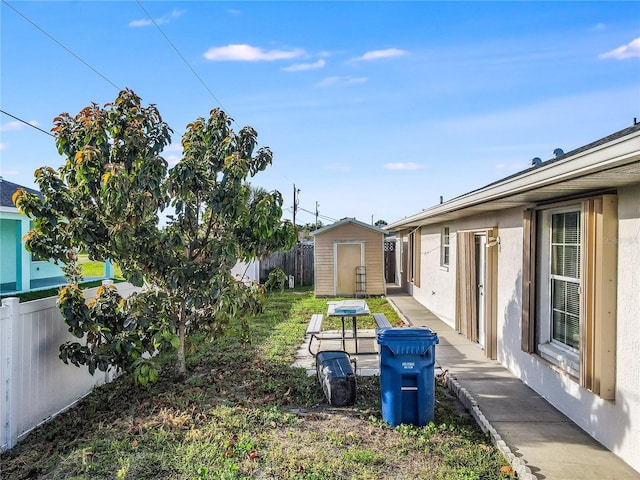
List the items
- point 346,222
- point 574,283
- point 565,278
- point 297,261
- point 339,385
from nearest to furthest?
1. point 574,283
2. point 565,278
3. point 339,385
4. point 346,222
5. point 297,261

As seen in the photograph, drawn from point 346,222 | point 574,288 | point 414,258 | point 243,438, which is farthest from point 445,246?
point 243,438

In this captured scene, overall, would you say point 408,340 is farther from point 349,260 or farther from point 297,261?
point 297,261

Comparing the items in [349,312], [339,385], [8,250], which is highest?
[8,250]

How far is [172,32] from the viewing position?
29.6 ft

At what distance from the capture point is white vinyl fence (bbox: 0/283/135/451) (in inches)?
169

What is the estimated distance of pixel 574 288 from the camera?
4.94 metres

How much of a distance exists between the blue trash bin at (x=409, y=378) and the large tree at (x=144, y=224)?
209 centimetres

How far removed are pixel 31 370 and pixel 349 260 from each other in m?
12.7

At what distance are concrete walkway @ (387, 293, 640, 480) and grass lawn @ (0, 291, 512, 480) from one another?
0.67ft

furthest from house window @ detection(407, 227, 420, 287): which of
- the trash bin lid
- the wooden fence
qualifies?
the trash bin lid

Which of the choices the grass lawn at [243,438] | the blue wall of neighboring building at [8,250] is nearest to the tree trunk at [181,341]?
the grass lawn at [243,438]

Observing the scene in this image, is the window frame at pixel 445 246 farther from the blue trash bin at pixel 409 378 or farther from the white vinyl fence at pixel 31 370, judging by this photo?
the white vinyl fence at pixel 31 370

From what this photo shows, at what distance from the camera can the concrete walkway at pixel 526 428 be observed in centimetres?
374

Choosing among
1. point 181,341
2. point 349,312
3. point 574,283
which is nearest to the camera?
point 574,283
